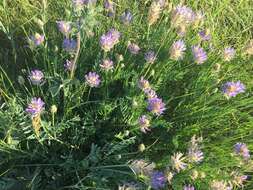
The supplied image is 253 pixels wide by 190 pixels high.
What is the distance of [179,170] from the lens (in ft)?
4.78

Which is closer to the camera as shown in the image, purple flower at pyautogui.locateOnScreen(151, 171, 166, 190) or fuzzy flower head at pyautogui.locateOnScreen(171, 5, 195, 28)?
purple flower at pyautogui.locateOnScreen(151, 171, 166, 190)

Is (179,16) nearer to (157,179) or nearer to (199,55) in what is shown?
(199,55)

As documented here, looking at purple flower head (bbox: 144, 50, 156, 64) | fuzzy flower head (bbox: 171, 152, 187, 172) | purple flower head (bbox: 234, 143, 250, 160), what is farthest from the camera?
purple flower head (bbox: 144, 50, 156, 64)

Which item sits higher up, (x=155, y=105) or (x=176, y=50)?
(x=176, y=50)

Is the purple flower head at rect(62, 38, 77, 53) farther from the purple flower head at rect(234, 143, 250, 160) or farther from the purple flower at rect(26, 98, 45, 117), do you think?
the purple flower head at rect(234, 143, 250, 160)

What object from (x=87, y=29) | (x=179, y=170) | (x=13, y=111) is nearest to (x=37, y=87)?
(x=13, y=111)

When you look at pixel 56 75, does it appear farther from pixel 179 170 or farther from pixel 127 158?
pixel 179 170

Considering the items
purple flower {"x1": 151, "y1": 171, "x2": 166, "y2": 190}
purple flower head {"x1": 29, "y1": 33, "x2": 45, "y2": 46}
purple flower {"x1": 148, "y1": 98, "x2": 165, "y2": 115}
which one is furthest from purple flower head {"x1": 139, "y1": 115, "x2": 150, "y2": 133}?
purple flower head {"x1": 29, "y1": 33, "x2": 45, "y2": 46}

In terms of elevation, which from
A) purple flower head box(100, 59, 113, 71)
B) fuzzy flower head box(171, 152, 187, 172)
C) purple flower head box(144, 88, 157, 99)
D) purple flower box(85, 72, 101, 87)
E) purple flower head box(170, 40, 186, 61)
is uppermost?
purple flower head box(170, 40, 186, 61)

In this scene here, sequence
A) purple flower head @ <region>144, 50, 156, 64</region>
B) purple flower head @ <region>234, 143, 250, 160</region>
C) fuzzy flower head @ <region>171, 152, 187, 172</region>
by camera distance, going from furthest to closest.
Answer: purple flower head @ <region>144, 50, 156, 64</region>
purple flower head @ <region>234, 143, 250, 160</region>
fuzzy flower head @ <region>171, 152, 187, 172</region>

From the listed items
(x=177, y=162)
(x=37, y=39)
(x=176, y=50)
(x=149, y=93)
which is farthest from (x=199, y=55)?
(x=37, y=39)

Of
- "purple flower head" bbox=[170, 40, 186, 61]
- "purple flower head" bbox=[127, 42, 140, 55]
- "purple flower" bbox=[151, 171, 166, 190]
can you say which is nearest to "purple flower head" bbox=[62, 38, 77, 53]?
"purple flower head" bbox=[127, 42, 140, 55]

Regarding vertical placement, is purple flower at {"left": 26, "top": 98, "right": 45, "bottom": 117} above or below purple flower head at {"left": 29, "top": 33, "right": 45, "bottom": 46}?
below

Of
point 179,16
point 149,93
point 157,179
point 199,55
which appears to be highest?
point 179,16
